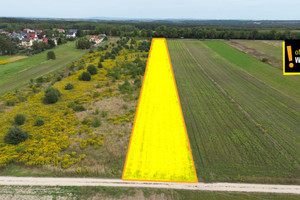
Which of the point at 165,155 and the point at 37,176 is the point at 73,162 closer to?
the point at 37,176

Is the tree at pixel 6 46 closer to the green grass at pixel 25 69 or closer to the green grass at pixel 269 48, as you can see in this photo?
the green grass at pixel 25 69

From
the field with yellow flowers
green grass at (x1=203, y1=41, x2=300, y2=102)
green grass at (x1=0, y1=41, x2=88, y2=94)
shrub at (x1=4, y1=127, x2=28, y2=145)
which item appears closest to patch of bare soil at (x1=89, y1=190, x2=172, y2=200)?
the field with yellow flowers

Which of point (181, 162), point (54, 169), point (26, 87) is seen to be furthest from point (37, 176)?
point (26, 87)

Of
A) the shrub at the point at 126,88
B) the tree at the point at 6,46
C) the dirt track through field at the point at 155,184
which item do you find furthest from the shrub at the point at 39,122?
the tree at the point at 6,46

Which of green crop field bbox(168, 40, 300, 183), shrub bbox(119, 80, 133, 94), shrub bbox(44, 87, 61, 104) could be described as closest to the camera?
green crop field bbox(168, 40, 300, 183)

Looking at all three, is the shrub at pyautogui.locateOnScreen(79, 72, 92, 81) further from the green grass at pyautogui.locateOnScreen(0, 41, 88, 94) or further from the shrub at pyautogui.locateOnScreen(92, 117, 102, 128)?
the shrub at pyautogui.locateOnScreen(92, 117, 102, 128)

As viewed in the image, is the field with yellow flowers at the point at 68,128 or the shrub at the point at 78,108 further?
the shrub at the point at 78,108

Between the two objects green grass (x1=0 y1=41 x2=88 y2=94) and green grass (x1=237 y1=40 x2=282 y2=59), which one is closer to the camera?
green grass (x1=0 y1=41 x2=88 y2=94)
